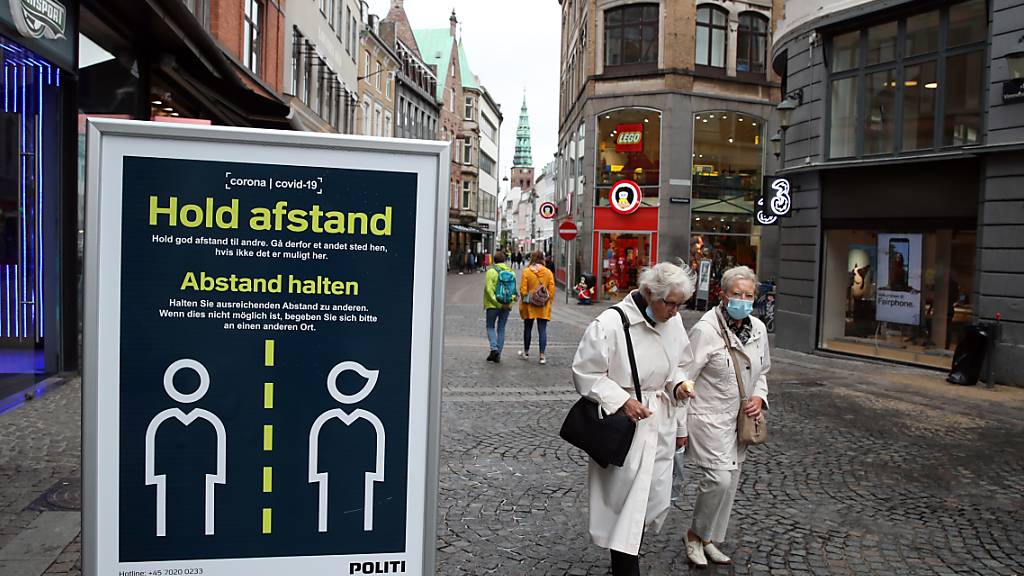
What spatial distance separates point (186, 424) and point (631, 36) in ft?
94.3

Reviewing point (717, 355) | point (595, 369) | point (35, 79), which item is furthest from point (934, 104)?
point (35, 79)

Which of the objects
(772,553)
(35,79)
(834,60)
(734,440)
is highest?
(834,60)

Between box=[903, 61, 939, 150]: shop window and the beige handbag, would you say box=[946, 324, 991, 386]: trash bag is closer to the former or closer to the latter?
box=[903, 61, 939, 150]: shop window

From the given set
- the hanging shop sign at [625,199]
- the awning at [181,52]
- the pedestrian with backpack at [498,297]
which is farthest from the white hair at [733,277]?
the hanging shop sign at [625,199]

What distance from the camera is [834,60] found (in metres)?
14.5

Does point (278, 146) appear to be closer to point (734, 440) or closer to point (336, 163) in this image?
point (336, 163)

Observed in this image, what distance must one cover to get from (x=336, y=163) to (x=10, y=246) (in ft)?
24.9

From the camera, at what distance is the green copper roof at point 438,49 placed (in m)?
71.4

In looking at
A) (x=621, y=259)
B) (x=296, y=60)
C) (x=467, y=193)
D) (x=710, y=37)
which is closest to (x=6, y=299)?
(x=296, y=60)

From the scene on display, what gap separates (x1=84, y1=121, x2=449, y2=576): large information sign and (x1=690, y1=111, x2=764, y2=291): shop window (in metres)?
26.9

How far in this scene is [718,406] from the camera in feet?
14.8

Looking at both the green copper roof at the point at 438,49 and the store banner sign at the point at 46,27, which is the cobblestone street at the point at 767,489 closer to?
the store banner sign at the point at 46,27

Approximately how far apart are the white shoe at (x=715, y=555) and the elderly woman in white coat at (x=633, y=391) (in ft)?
2.33

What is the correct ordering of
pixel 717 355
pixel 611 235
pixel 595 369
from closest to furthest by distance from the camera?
pixel 595 369, pixel 717 355, pixel 611 235
